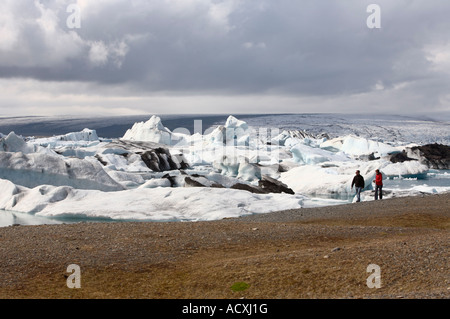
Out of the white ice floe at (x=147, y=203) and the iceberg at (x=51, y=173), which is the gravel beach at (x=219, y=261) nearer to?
the white ice floe at (x=147, y=203)

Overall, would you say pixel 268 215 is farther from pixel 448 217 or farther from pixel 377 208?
pixel 448 217

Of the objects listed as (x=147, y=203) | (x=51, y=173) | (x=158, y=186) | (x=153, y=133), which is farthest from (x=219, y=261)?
(x=153, y=133)

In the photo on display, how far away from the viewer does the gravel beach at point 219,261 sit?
7.98 metres

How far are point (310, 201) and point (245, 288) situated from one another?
1746cm

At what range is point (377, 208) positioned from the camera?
19625 mm

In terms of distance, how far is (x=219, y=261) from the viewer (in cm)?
980

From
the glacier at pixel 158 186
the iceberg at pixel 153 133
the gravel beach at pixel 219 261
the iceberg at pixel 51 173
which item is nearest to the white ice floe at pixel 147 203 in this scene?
the glacier at pixel 158 186

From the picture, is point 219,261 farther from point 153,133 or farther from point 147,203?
point 153,133

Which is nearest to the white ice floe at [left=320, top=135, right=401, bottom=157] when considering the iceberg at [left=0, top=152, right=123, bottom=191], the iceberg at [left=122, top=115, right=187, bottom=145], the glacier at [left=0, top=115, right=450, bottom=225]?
the glacier at [left=0, top=115, right=450, bottom=225]

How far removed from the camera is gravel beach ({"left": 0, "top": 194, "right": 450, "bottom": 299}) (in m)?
7.98

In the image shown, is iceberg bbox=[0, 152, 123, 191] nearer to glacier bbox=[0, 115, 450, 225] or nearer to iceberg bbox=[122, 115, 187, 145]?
glacier bbox=[0, 115, 450, 225]

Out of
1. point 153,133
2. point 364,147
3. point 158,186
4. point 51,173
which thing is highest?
point 153,133

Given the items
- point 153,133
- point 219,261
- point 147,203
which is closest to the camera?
point 219,261

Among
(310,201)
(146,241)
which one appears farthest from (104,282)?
(310,201)
